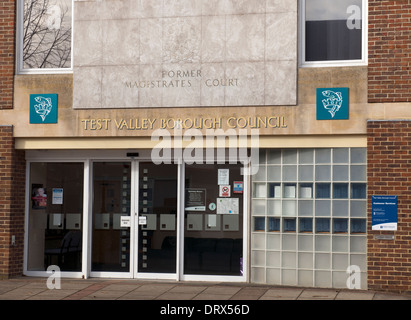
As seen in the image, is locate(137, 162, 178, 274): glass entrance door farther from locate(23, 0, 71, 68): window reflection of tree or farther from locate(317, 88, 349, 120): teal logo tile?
locate(317, 88, 349, 120): teal logo tile

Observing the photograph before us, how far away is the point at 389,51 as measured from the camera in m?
11.7

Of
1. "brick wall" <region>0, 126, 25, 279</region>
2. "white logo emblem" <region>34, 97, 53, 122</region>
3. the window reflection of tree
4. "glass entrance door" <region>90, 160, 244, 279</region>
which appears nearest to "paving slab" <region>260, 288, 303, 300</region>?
"glass entrance door" <region>90, 160, 244, 279</region>

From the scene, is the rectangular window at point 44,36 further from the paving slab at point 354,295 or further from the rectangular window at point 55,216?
the paving slab at point 354,295

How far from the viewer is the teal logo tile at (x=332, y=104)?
38.7ft

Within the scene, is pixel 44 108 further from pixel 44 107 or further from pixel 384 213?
pixel 384 213

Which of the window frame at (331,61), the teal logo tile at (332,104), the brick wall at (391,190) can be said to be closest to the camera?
the brick wall at (391,190)

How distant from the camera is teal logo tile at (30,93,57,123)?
501 inches

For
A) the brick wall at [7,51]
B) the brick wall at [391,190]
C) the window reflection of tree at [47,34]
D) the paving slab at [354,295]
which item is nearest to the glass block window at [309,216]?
the brick wall at [391,190]

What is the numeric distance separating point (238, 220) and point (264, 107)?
2141 mm

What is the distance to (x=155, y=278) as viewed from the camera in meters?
12.7

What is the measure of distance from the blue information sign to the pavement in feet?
3.67

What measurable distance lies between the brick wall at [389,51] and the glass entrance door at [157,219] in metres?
3.97

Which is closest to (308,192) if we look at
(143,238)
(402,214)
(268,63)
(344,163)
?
(344,163)

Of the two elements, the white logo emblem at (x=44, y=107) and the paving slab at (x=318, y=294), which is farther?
the white logo emblem at (x=44, y=107)
